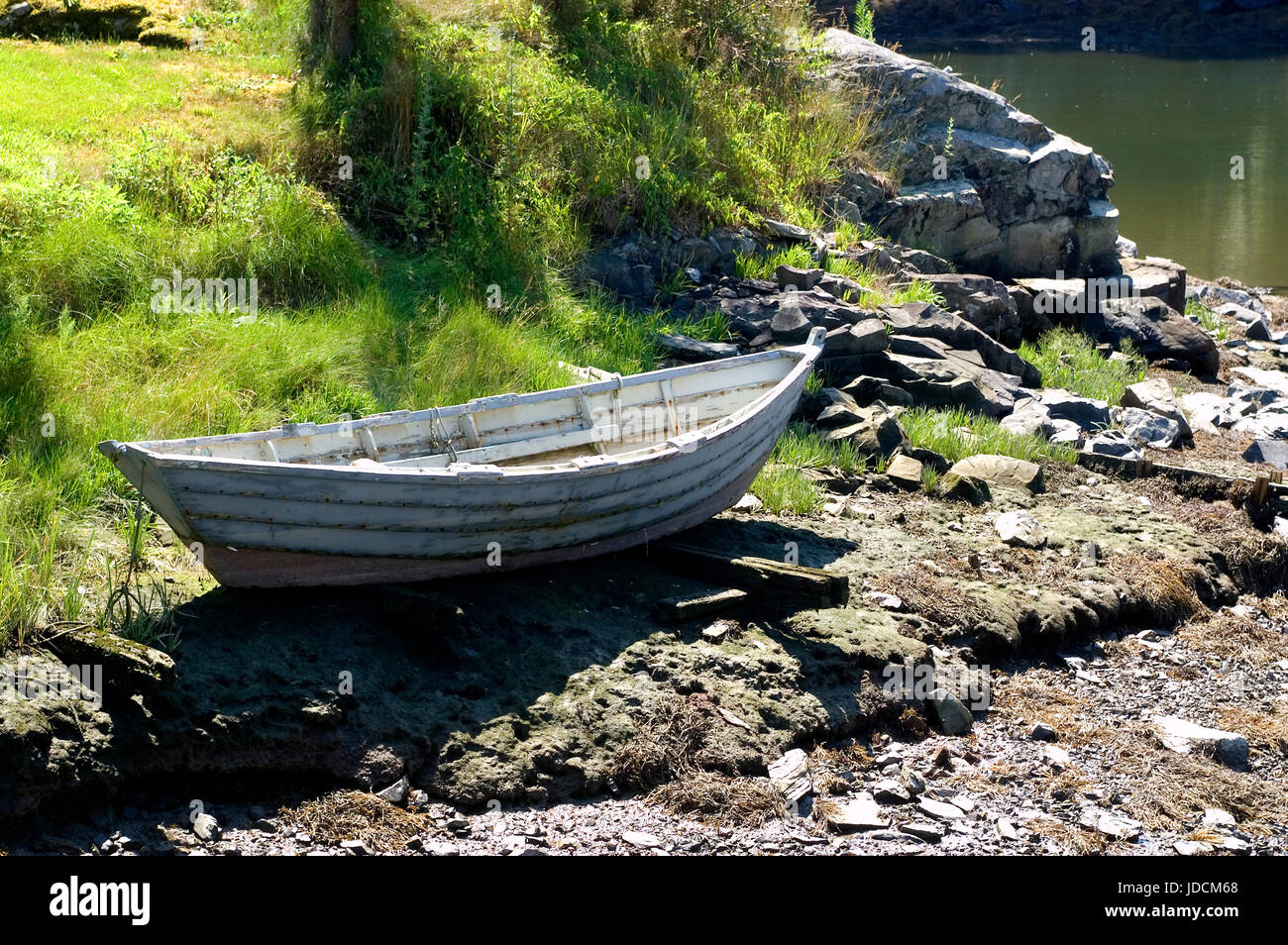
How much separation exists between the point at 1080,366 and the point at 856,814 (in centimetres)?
802

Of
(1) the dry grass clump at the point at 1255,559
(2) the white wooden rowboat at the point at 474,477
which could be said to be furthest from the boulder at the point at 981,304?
(2) the white wooden rowboat at the point at 474,477

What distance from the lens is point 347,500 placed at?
5.77m

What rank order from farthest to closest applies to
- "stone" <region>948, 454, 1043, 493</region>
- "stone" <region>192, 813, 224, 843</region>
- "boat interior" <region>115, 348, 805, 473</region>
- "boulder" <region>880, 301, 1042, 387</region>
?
1. "boulder" <region>880, 301, 1042, 387</region>
2. "stone" <region>948, 454, 1043, 493</region>
3. "boat interior" <region>115, 348, 805, 473</region>
4. "stone" <region>192, 813, 224, 843</region>

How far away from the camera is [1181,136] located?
2823cm

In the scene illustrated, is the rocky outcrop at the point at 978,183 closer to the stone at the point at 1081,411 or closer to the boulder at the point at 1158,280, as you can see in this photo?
the boulder at the point at 1158,280

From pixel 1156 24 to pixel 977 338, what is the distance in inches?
1380

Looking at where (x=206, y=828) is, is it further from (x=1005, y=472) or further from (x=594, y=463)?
(x=1005, y=472)

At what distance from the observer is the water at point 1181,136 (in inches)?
818

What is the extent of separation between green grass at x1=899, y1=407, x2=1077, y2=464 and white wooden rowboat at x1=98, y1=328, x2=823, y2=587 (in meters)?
1.60

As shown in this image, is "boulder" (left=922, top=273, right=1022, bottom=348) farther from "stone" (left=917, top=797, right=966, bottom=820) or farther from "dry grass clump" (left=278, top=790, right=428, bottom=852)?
"dry grass clump" (left=278, top=790, right=428, bottom=852)

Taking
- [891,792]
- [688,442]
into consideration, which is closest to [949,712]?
[891,792]

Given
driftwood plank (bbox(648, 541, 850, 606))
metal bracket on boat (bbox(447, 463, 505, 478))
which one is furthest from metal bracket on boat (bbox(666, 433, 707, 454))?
metal bracket on boat (bbox(447, 463, 505, 478))

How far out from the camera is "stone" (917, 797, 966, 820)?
560 cm

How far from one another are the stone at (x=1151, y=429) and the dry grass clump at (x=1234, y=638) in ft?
9.34
